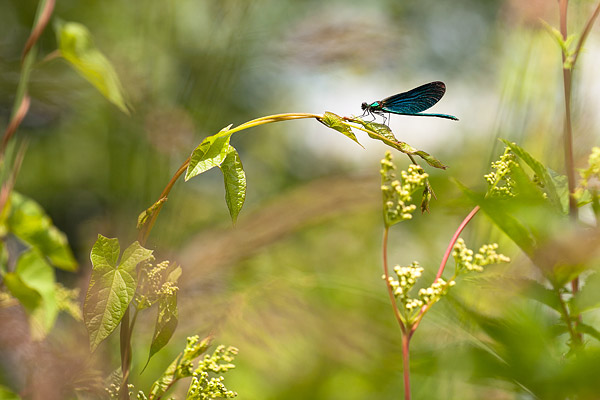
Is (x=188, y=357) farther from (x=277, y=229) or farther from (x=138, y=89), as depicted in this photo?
(x=138, y=89)

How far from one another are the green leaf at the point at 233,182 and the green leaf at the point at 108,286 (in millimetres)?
48

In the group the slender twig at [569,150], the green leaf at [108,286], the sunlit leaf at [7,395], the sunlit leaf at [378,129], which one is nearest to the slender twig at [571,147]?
the slender twig at [569,150]

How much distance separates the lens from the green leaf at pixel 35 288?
0.41 meters

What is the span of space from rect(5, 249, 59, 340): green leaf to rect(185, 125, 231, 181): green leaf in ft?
0.72

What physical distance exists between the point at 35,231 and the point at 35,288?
8 centimetres

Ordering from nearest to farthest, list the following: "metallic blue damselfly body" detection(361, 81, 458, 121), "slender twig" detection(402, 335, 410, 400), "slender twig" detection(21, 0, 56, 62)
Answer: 1. "slender twig" detection(402, 335, 410, 400)
2. "metallic blue damselfly body" detection(361, 81, 458, 121)
3. "slender twig" detection(21, 0, 56, 62)

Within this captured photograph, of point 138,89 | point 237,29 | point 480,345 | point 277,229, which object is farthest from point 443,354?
point 138,89

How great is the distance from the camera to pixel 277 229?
330 millimetres

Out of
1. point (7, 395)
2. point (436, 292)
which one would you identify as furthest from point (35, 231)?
point (436, 292)

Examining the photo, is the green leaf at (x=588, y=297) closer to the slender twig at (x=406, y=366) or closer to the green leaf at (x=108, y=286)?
the slender twig at (x=406, y=366)

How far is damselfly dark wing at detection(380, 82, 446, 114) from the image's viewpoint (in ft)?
1.09

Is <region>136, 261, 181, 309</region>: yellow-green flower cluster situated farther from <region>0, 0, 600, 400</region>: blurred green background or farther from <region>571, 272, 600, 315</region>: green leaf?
<region>571, 272, 600, 315</region>: green leaf

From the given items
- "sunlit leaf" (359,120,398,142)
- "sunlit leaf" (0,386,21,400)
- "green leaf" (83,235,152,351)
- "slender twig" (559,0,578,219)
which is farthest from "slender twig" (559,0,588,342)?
"sunlit leaf" (0,386,21,400)

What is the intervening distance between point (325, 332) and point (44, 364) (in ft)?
0.47
